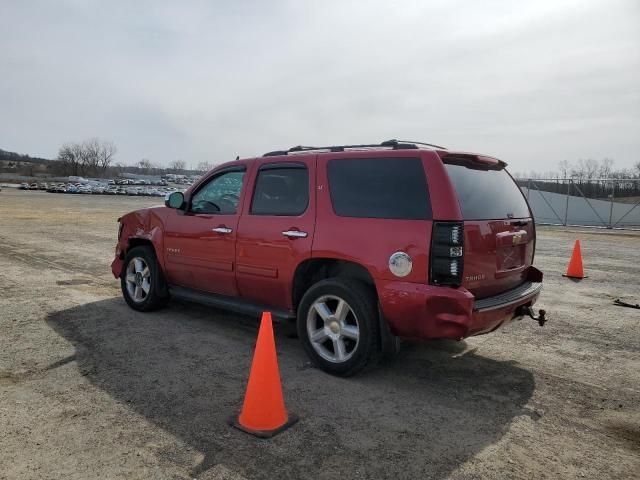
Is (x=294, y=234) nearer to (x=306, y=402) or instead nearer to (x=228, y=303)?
(x=228, y=303)

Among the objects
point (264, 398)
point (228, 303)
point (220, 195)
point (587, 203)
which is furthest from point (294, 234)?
point (587, 203)

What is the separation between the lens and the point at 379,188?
4152 millimetres

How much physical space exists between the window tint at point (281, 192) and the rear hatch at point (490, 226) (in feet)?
4.53

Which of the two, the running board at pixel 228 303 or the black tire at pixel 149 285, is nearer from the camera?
the running board at pixel 228 303

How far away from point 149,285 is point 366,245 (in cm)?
338

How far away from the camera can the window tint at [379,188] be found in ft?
12.8

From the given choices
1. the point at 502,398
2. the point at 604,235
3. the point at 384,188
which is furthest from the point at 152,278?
the point at 604,235

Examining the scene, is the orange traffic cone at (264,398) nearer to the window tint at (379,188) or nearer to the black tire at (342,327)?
the black tire at (342,327)

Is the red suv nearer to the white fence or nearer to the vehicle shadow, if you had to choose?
the vehicle shadow

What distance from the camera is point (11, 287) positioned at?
25.0 ft

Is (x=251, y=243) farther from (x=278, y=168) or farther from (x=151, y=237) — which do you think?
(x=151, y=237)

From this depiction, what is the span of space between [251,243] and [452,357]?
227 centimetres

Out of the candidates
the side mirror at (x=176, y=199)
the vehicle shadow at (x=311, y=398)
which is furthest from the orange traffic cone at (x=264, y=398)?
the side mirror at (x=176, y=199)

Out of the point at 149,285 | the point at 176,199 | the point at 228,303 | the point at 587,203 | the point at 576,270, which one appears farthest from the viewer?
the point at 587,203
